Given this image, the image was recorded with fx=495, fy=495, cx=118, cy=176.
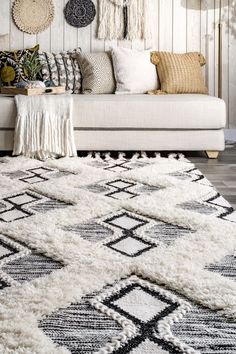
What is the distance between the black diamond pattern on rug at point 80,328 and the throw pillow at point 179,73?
307 cm

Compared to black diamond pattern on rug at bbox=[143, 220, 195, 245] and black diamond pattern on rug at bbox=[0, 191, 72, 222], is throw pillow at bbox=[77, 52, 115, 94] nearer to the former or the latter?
black diamond pattern on rug at bbox=[0, 191, 72, 222]

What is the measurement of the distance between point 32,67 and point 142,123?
3.75ft

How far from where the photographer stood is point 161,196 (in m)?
2.60

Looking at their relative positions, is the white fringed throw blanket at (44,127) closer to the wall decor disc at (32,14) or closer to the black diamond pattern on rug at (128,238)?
the wall decor disc at (32,14)

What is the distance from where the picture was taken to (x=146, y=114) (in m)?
3.68

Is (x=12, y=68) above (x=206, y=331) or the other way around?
above

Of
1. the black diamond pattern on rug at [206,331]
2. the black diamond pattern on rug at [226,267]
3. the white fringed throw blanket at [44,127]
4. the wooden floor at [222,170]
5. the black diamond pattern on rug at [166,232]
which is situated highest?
the white fringed throw blanket at [44,127]

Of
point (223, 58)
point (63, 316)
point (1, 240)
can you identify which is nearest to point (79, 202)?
point (1, 240)

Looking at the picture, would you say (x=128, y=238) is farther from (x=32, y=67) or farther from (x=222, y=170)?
(x=32, y=67)

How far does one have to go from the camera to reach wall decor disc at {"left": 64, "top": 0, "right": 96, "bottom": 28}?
4617 mm

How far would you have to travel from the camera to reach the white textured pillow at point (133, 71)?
423 centimetres

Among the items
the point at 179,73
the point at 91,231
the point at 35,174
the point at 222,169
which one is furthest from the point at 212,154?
the point at 91,231

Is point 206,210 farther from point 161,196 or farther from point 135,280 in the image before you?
point 135,280

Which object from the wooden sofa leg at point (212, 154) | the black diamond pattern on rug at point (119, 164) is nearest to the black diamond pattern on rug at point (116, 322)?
the black diamond pattern on rug at point (119, 164)
